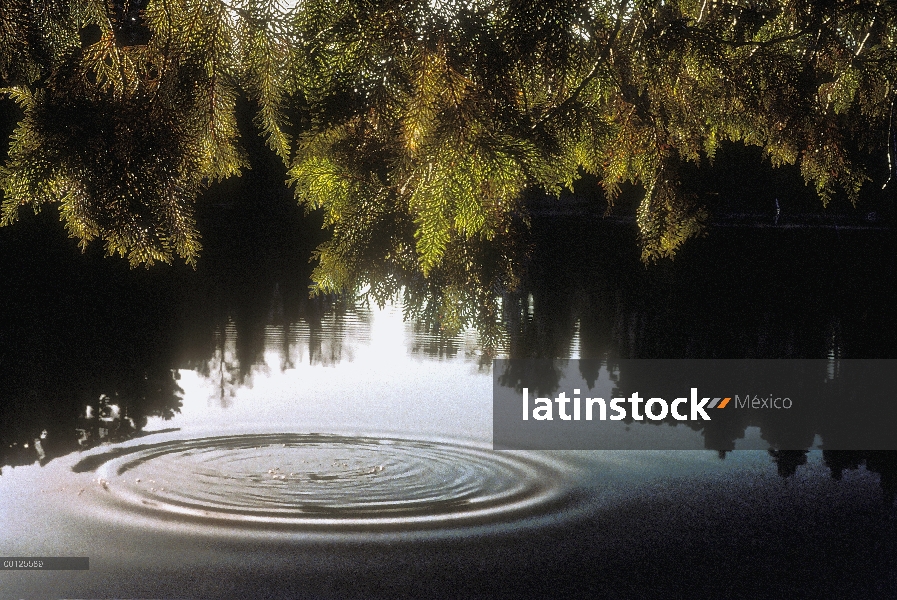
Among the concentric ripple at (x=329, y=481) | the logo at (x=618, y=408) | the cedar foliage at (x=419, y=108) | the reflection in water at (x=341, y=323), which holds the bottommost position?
the concentric ripple at (x=329, y=481)

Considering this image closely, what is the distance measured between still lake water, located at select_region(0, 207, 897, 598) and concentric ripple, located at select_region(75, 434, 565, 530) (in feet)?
0.09

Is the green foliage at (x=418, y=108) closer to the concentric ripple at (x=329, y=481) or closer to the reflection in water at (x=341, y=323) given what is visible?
the reflection in water at (x=341, y=323)

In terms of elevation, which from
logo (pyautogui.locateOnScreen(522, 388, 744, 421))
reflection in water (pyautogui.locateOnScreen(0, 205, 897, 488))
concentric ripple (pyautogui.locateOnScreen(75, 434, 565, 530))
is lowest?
concentric ripple (pyautogui.locateOnScreen(75, 434, 565, 530))

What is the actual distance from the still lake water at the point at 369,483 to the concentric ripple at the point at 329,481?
3 centimetres

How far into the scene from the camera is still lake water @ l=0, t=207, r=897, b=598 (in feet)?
18.8

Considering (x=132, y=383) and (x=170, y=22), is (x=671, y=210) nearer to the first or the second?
(x=170, y=22)

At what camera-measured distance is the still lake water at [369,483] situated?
18.8 ft

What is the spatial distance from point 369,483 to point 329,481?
1.06 feet

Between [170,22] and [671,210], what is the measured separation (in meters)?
2.93

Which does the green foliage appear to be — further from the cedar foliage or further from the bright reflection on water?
the bright reflection on water

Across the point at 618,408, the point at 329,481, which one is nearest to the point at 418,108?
the point at 329,481

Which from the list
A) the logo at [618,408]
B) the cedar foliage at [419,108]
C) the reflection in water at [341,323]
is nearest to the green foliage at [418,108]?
the cedar foliage at [419,108]

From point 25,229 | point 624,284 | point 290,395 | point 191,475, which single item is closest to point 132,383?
point 290,395

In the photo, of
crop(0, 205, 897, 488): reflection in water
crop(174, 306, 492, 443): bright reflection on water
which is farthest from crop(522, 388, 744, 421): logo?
crop(0, 205, 897, 488): reflection in water
